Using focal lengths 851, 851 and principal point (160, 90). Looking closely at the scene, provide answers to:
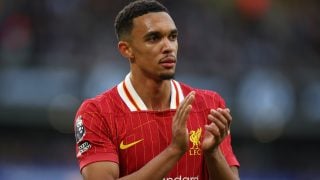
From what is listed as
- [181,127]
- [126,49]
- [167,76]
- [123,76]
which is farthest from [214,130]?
[123,76]

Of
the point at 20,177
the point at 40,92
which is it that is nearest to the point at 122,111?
the point at 20,177

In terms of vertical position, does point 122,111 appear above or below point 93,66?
below

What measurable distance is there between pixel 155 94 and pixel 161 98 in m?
0.05

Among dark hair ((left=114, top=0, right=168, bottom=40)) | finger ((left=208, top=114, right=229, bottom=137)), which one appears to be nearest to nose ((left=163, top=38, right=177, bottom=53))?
dark hair ((left=114, top=0, right=168, bottom=40))

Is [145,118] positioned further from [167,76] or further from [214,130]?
[214,130]

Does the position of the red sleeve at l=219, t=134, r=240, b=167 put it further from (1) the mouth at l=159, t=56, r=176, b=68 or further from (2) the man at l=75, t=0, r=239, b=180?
(1) the mouth at l=159, t=56, r=176, b=68

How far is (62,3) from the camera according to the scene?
1448cm

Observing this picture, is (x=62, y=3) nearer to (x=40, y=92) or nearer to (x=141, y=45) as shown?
(x=40, y=92)

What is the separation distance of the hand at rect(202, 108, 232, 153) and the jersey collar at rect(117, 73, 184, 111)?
0.57 m

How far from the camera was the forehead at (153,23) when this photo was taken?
530 centimetres

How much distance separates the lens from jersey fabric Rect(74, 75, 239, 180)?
5219 mm

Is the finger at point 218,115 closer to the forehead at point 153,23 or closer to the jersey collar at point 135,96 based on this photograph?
the jersey collar at point 135,96

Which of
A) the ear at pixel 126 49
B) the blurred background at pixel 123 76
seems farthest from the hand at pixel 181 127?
the blurred background at pixel 123 76

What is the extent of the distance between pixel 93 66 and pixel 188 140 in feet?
27.8
